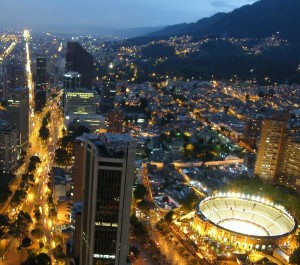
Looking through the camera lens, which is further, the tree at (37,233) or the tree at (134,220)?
the tree at (134,220)

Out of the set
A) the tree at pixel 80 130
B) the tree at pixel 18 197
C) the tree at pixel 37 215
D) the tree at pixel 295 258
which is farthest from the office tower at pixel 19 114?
the tree at pixel 295 258

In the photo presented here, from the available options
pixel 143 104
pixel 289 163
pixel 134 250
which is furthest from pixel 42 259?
pixel 143 104

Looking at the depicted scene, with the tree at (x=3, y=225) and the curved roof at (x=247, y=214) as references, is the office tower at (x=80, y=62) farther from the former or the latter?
the tree at (x=3, y=225)

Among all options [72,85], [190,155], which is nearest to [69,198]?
[190,155]

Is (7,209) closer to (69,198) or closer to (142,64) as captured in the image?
(69,198)

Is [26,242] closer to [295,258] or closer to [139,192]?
[139,192]

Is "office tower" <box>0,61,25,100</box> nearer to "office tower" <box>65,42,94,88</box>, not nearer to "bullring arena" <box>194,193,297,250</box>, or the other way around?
"office tower" <box>65,42,94,88</box>

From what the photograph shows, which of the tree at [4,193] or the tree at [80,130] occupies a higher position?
the tree at [80,130]
